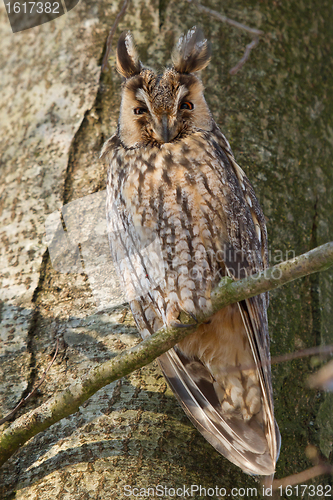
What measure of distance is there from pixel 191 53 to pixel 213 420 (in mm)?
1354

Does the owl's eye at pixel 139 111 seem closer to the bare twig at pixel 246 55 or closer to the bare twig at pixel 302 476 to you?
the bare twig at pixel 246 55

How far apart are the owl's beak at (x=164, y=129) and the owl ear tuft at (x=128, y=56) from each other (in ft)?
0.94

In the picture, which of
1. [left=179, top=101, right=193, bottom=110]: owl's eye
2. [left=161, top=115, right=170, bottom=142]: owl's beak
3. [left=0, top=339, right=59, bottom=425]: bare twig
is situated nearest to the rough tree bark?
[left=0, top=339, right=59, bottom=425]: bare twig

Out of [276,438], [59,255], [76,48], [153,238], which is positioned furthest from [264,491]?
[76,48]

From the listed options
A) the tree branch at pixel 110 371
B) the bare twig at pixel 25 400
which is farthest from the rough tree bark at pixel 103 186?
the tree branch at pixel 110 371

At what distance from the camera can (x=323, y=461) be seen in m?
1.49

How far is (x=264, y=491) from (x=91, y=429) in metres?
0.56

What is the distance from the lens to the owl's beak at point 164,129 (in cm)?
158

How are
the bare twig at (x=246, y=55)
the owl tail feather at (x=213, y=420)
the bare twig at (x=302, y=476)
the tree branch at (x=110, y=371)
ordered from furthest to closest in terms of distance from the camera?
the bare twig at (x=246, y=55)
the owl tail feather at (x=213, y=420)
the bare twig at (x=302, y=476)
the tree branch at (x=110, y=371)

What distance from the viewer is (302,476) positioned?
1299mm

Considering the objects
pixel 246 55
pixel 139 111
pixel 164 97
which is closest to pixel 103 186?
pixel 139 111

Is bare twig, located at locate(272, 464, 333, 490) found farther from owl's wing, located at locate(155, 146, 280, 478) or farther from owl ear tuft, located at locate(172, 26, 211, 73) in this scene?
owl ear tuft, located at locate(172, 26, 211, 73)

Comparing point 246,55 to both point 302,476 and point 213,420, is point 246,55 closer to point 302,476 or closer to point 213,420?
point 213,420

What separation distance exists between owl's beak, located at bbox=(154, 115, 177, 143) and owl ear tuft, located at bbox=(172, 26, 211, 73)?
26 centimetres
